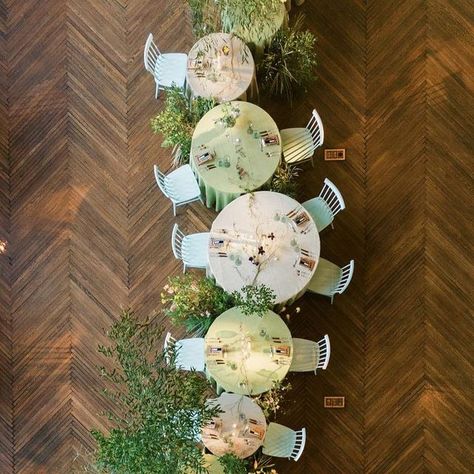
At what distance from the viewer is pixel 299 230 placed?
6.77m

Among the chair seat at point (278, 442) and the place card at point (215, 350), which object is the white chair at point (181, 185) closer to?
the place card at point (215, 350)

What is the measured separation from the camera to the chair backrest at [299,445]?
6805 millimetres

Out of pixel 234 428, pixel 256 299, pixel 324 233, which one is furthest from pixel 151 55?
pixel 234 428

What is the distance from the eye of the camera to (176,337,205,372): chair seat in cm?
706

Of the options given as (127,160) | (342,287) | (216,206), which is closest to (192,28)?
(127,160)

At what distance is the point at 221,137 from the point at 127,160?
1485 mm

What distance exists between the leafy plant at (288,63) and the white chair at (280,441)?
3.58 meters

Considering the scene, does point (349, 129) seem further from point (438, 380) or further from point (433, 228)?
point (438, 380)

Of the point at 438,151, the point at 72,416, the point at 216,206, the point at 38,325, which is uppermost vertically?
the point at 438,151

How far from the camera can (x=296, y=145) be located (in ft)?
24.1

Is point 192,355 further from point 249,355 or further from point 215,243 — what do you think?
point 215,243

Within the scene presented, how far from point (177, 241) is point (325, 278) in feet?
5.27

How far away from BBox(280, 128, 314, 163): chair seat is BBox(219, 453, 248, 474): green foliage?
3032mm

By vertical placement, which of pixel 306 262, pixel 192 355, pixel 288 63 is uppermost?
pixel 288 63
